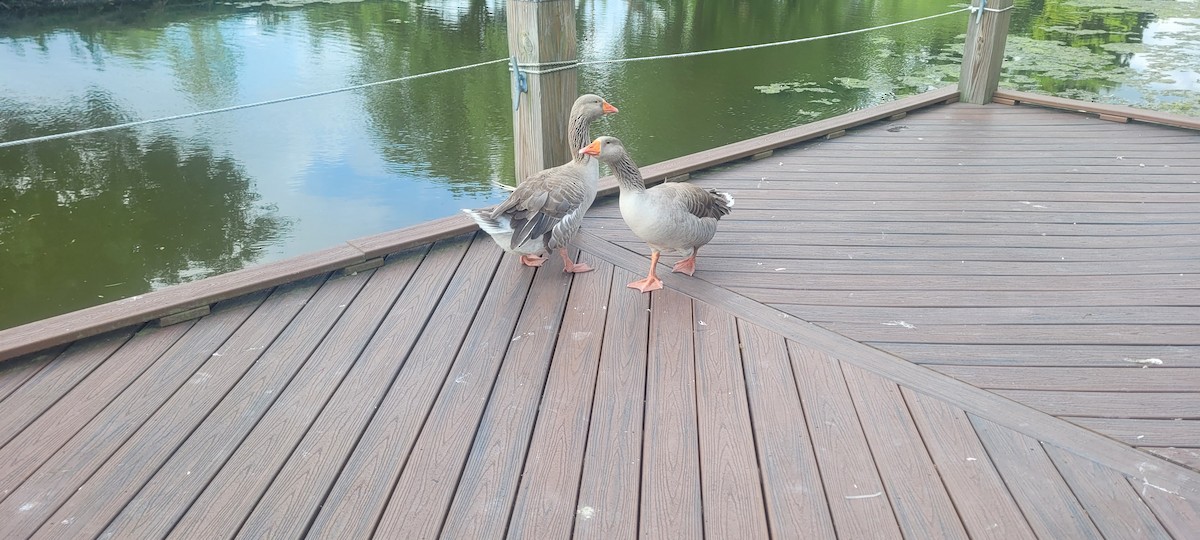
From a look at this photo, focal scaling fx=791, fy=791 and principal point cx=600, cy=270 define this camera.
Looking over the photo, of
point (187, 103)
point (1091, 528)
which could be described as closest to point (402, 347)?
point (1091, 528)

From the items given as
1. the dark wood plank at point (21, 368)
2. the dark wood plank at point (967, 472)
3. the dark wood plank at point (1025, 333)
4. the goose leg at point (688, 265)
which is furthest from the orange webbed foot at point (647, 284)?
the dark wood plank at point (21, 368)

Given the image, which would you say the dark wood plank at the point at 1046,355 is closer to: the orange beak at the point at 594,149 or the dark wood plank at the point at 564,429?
the dark wood plank at the point at 564,429

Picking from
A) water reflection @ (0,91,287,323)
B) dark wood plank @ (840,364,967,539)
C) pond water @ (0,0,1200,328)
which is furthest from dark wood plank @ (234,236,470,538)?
water reflection @ (0,91,287,323)

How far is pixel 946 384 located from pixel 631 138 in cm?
441

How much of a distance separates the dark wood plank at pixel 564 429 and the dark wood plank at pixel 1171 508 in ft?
3.41

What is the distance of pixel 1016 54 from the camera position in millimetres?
8172

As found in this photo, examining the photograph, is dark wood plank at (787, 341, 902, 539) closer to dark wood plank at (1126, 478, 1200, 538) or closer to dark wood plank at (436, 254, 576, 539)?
dark wood plank at (1126, 478, 1200, 538)

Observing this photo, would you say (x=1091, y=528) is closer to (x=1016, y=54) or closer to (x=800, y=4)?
(x=1016, y=54)

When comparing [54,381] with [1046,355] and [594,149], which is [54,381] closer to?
[594,149]

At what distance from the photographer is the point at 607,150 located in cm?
223

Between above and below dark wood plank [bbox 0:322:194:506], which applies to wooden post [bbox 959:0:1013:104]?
above

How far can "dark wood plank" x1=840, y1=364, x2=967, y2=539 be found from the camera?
140 cm

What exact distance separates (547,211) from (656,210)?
320 millimetres

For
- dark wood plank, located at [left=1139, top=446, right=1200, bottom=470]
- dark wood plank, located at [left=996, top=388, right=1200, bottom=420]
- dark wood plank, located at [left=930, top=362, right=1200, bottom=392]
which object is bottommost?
dark wood plank, located at [left=1139, top=446, right=1200, bottom=470]
